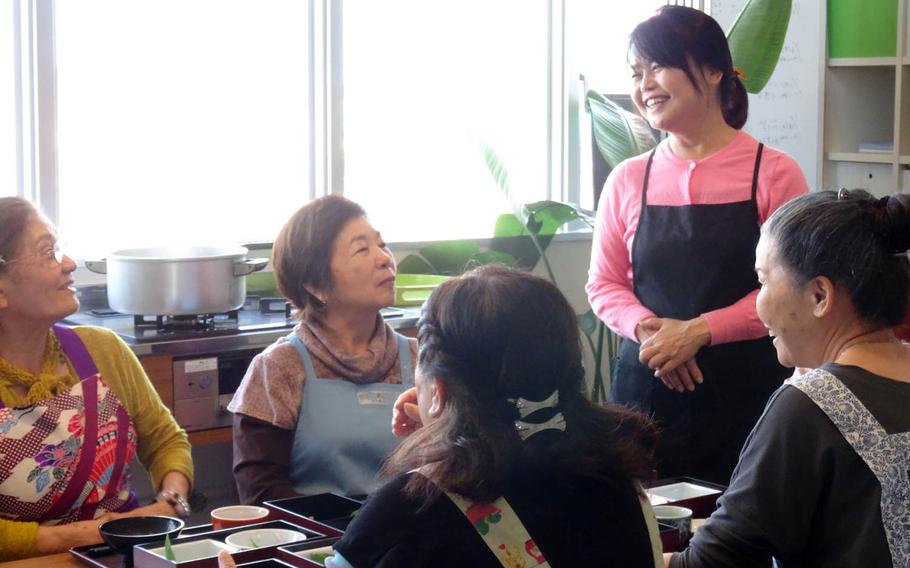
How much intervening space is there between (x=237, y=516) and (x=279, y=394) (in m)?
0.45

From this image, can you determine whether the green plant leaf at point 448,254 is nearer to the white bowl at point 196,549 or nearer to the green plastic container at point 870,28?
the green plastic container at point 870,28

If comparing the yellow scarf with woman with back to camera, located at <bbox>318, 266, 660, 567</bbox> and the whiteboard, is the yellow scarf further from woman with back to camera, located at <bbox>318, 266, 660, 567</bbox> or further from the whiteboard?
the whiteboard

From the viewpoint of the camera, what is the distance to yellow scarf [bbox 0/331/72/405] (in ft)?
7.03

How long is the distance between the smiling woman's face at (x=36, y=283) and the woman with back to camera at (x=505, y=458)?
103 cm

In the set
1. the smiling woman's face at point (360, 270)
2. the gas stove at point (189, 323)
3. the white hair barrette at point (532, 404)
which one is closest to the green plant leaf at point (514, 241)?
the gas stove at point (189, 323)

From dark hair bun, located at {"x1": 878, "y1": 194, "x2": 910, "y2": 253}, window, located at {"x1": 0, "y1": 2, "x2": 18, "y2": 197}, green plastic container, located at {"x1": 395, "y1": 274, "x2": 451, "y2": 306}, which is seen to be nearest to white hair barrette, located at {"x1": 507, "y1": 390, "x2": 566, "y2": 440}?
dark hair bun, located at {"x1": 878, "y1": 194, "x2": 910, "y2": 253}

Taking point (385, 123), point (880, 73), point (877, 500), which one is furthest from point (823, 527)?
point (880, 73)

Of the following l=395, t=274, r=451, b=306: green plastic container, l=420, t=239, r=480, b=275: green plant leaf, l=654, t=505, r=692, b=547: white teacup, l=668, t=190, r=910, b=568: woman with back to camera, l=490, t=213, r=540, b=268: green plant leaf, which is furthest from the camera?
l=490, t=213, r=540, b=268: green plant leaf

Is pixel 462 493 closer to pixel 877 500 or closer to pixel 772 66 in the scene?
pixel 877 500

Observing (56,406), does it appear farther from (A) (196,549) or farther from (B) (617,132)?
(B) (617,132)

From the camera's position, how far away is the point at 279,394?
2.28 metres

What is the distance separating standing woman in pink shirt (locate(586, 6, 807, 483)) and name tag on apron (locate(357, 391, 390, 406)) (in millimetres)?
554

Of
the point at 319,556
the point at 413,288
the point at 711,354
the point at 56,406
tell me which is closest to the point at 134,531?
the point at 319,556

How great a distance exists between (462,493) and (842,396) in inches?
19.1
